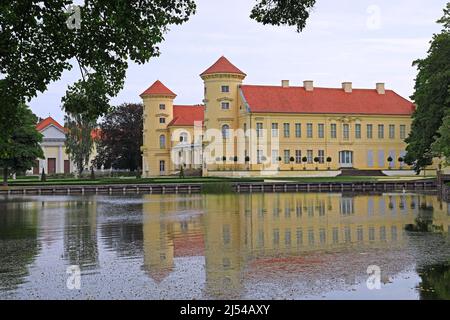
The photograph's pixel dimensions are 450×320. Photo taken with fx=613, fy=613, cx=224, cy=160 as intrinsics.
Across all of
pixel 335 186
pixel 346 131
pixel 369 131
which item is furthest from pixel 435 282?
pixel 369 131

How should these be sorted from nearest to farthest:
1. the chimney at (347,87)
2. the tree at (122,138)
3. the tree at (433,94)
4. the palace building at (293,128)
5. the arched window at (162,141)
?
1. the tree at (433,94)
2. the palace building at (293,128)
3. the chimney at (347,87)
4. the arched window at (162,141)
5. the tree at (122,138)

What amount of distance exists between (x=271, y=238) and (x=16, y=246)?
24.0 feet

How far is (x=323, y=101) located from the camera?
7312 centimetres

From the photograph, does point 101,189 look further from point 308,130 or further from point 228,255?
point 228,255

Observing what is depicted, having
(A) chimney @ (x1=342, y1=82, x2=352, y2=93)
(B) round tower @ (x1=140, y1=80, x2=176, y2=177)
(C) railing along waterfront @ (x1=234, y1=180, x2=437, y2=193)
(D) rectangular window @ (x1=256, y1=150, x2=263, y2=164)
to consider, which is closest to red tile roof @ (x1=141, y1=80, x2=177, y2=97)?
(B) round tower @ (x1=140, y1=80, x2=176, y2=177)

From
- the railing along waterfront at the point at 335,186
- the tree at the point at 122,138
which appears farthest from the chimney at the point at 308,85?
the tree at the point at 122,138

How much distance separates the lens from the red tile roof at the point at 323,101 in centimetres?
7075

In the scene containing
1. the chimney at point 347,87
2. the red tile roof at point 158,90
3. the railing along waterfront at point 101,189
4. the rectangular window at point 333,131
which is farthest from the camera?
the red tile roof at point 158,90

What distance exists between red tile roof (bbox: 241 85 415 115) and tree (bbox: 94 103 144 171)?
20.4 meters

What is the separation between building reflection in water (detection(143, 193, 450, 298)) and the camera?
42.1ft

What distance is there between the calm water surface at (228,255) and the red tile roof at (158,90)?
175ft

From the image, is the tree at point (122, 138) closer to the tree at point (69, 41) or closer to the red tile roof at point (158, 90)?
the red tile roof at point (158, 90)
